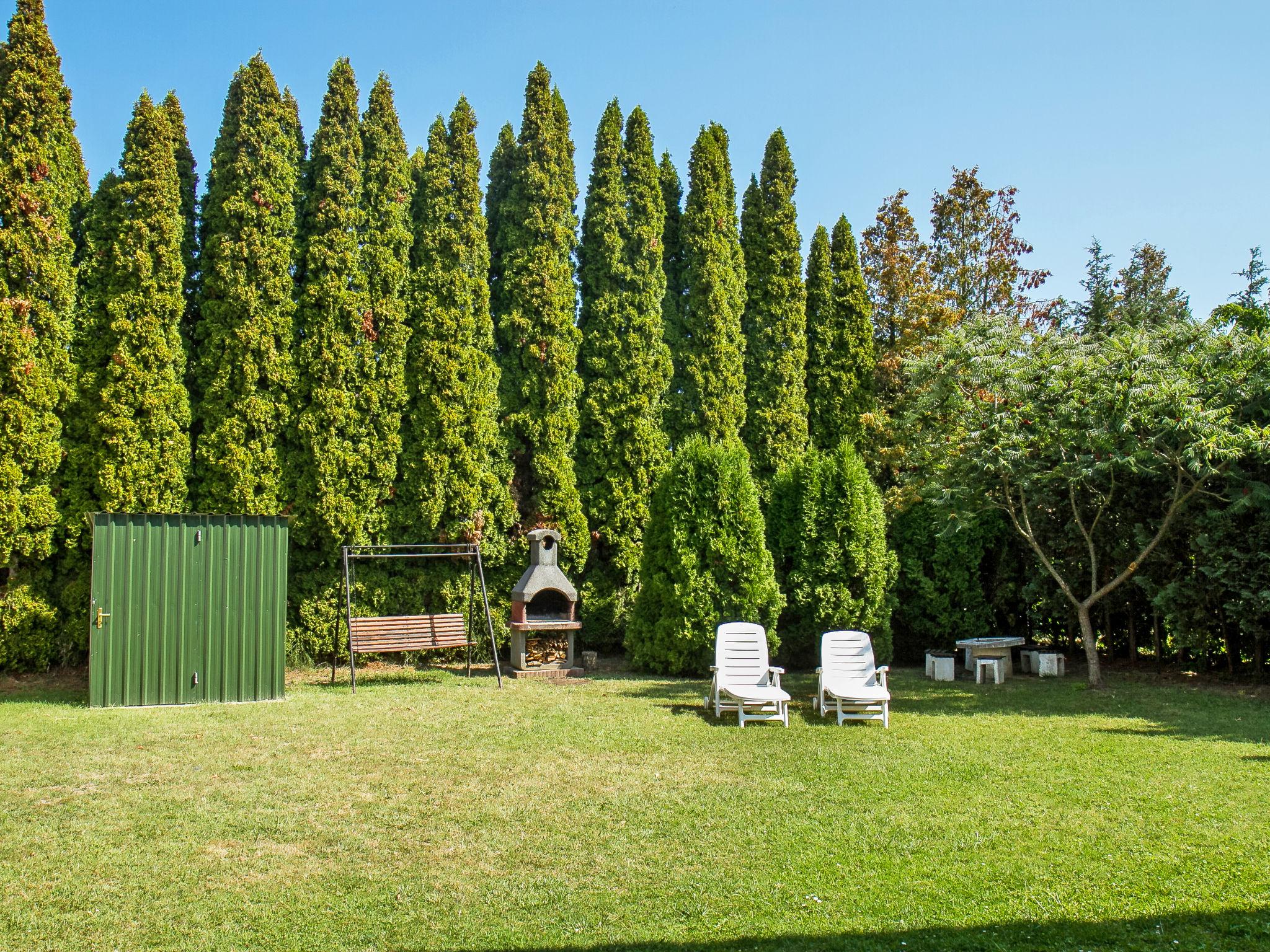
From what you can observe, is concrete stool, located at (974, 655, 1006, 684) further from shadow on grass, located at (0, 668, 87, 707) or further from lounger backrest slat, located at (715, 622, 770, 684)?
shadow on grass, located at (0, 668, 87, 707)

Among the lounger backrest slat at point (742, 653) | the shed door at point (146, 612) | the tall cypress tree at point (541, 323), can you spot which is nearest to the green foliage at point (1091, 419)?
the lounger backrest slat at point (742, 653)

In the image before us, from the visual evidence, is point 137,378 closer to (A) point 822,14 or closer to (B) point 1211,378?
(A) point 822,14

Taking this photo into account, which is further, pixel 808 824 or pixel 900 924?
pixel 808 824

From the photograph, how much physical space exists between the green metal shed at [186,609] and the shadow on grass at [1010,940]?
6.60 m

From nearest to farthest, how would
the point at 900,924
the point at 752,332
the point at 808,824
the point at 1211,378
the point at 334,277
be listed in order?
1. the point at 900,924
2. the point at 808,824
3. the point at 1211,378
4. the point at 334,277
5. the point at 752,332

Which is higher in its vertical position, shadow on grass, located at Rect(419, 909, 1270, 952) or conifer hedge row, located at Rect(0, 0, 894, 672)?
conifer hedge row, located at Rect(0, 0, 894, 672)

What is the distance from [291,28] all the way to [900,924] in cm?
→ 955

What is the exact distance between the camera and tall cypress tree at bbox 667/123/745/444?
49.8 ft

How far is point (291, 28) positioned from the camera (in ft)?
29.7

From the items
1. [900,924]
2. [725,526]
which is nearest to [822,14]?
[725,526]

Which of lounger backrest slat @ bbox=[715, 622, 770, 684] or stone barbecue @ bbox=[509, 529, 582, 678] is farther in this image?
stone barbecue @ bbox=[509, 529, 582, 678]

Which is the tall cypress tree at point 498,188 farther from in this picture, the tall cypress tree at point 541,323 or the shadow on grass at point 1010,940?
the shadow on grass at point 1010,940

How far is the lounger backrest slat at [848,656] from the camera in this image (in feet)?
30.0

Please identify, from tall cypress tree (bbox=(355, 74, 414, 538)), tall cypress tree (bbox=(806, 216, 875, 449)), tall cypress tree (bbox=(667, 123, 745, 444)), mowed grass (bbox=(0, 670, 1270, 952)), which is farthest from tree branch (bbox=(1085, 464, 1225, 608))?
tall cypress tree (bbox=(355, 74, 414, 538))
